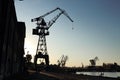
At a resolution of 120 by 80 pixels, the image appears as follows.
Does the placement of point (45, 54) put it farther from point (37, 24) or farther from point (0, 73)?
point (0, 73)

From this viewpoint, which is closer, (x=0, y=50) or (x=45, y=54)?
(x=0, y=50)

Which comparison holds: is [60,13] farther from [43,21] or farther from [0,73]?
[0,73]

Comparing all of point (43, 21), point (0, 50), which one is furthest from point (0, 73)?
point (43, 21)

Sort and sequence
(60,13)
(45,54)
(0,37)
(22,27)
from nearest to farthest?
(0,37)
(22,27)
(45,54)
(60,13)

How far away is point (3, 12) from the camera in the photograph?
95.3ft

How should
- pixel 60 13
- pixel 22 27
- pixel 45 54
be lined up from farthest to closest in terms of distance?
pixel 60 13
pixel 45 54
pixel 22 27

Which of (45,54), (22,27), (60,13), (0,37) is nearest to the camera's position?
(0,37)

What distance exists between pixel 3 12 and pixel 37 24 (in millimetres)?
96080

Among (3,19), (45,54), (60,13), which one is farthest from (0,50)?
(60,13)

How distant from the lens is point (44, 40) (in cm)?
12444

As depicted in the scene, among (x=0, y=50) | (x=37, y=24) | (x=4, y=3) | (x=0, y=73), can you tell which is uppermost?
(x=37, y=24)

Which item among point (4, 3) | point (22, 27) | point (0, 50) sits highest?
point (22, 27)

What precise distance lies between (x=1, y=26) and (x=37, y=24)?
96180 mm

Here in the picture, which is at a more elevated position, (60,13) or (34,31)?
(60,13)
